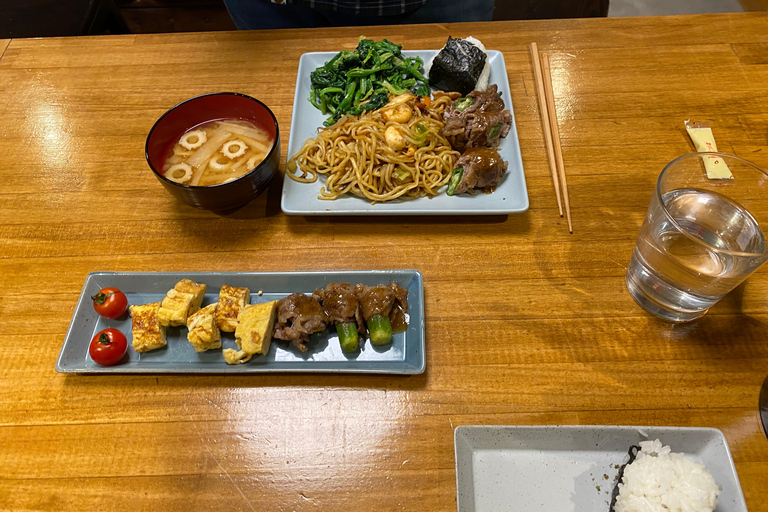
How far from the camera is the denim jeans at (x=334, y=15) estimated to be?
283cm

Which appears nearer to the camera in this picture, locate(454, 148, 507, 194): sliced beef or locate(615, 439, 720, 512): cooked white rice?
locate(615, 439, 720, 512): cooked white rice

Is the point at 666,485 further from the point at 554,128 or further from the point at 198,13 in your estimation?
the point at 198,13

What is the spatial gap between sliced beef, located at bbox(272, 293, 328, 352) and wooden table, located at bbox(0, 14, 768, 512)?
144mm

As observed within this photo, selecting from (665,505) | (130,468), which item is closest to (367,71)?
(130,468)

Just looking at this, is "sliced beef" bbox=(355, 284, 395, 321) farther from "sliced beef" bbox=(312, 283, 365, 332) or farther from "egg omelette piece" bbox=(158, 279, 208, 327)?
"egg omelette piece" bbox=(158, 279, 208, 327)

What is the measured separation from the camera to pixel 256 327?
1611 millimetres

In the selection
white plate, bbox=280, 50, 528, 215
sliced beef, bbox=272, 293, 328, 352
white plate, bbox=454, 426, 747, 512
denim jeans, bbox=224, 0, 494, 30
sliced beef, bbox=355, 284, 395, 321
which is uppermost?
denim jeans, bbox=224, 0, 494, 30

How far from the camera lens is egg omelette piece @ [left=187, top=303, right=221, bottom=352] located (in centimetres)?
162

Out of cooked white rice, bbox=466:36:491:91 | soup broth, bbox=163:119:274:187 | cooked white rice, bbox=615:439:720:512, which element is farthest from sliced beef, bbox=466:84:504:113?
cooked white rice, bbox=615:439:720:512

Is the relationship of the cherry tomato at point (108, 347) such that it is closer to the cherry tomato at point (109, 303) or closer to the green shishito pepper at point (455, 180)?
the cherry tomato at point (109, 303)

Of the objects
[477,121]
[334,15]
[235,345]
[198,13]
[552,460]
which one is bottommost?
[198,13]

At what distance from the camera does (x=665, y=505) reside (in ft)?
4.13

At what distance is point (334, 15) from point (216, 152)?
1330 millimetres

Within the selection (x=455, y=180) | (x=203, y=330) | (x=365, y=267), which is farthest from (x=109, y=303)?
(x=455, y=180)
